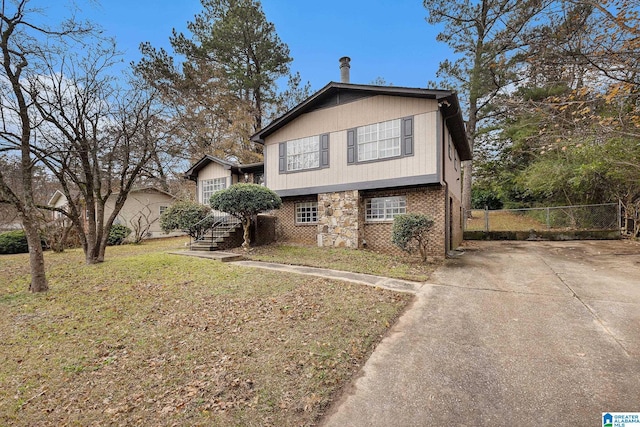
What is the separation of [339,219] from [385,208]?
178cm

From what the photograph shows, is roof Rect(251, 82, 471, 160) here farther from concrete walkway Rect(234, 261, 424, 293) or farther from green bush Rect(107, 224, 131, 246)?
green bush Rect(107, 224, 131, 246)

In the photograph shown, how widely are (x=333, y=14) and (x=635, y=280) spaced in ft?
57.8

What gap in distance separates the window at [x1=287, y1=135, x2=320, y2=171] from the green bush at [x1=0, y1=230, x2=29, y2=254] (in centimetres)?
1313

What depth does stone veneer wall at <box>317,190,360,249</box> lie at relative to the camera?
35.4 feet

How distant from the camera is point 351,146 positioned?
1087 cm

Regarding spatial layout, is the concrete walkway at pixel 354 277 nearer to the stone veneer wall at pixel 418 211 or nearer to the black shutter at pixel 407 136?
the stone veneer wall at pixel 418 211

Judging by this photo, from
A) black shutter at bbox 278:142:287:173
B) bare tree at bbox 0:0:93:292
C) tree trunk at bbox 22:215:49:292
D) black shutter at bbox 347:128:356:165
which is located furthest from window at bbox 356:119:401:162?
tree trunk at bbox 22:215:49:292

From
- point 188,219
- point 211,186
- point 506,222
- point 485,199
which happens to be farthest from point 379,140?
point 485,199

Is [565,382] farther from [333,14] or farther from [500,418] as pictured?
[333,14]

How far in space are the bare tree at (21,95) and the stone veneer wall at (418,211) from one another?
918 cm

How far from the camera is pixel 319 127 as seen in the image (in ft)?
38.3

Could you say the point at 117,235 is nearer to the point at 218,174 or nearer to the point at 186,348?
the point at 218,174

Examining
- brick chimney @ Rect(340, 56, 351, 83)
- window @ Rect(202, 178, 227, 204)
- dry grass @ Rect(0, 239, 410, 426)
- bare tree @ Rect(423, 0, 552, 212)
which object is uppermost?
bare tree @ Rect(423, 0, 552, 212)

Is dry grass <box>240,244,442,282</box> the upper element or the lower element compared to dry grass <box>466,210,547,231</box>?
lower
